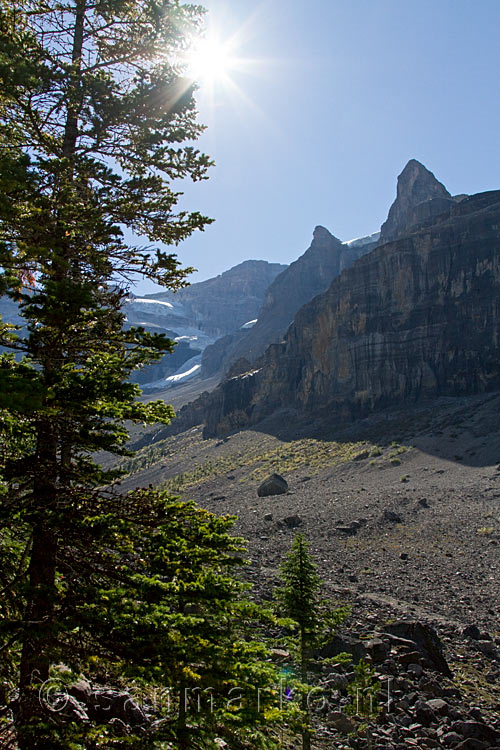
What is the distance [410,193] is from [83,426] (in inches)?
6088

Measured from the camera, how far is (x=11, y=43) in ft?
20.1

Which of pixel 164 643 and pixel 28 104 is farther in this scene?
pixel 28 104

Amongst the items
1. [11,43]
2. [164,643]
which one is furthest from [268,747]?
[11,43]

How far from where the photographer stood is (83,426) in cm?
535

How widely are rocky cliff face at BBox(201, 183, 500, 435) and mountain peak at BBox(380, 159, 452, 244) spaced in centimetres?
3665

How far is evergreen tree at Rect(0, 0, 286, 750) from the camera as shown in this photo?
4617 mm

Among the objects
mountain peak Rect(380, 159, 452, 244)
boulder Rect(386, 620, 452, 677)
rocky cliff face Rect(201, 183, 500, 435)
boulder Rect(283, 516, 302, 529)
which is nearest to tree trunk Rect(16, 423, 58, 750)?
boulder Rect(386, 620, 452, 677)

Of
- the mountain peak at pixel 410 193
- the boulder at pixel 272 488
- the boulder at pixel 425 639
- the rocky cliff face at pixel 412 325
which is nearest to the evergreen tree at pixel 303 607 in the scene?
the boulder at pixel 425 639

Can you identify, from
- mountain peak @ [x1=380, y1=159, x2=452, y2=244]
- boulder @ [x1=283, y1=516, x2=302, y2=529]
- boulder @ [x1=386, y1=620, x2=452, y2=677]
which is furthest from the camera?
mountain peak @ [x1=380, y1=159, x2=452, y2=244]

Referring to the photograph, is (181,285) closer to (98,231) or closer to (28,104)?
(98,231)

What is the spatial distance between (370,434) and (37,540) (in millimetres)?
68393

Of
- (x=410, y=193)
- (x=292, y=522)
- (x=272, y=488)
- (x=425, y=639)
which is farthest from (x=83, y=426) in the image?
(x=410, y=193)

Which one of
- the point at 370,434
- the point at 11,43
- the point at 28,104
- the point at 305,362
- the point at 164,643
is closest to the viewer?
the point at 164,643

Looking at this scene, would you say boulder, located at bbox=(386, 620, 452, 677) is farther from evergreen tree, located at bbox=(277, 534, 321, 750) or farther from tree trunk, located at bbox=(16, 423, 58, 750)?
tree trunk, located at bbox=(16, 423, 58, 750)
